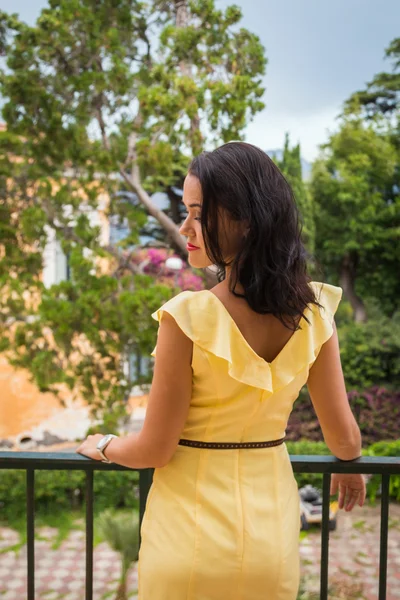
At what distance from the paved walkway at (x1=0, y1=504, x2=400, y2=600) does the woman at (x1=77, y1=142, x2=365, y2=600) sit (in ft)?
13.2

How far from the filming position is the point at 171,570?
2.45 feet

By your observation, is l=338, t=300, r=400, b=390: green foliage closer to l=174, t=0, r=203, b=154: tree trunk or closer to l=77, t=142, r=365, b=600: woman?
l=174, t=0, r=203, b=154: tree trunk

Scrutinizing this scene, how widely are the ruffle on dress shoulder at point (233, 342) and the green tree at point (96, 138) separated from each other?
4.50m

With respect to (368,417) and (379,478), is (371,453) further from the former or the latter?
(368,417)

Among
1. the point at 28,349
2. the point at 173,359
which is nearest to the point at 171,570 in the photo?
the point at 173,359

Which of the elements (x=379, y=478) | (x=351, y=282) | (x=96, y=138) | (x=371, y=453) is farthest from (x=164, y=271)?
(x=351, y=282)

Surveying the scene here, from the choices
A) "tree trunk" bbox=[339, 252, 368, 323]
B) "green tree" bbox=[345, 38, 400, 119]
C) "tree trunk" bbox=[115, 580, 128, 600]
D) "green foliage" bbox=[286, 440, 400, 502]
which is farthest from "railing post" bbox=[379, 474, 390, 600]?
"green tree" bbox=[345, 38, 400, 119]

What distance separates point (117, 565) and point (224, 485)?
213 inches

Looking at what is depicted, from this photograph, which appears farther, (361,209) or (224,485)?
(361,209)

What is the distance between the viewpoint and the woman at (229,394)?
730 mm

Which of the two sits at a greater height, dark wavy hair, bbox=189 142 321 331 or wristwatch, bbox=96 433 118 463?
dark wavy hair, bbox=189 142 321 331

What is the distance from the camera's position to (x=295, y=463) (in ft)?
3.41

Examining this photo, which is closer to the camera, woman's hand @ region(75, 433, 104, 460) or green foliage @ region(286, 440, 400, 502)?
woman's hand @ region(75, 433, 104, 460)

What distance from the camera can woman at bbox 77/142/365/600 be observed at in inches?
28.8
